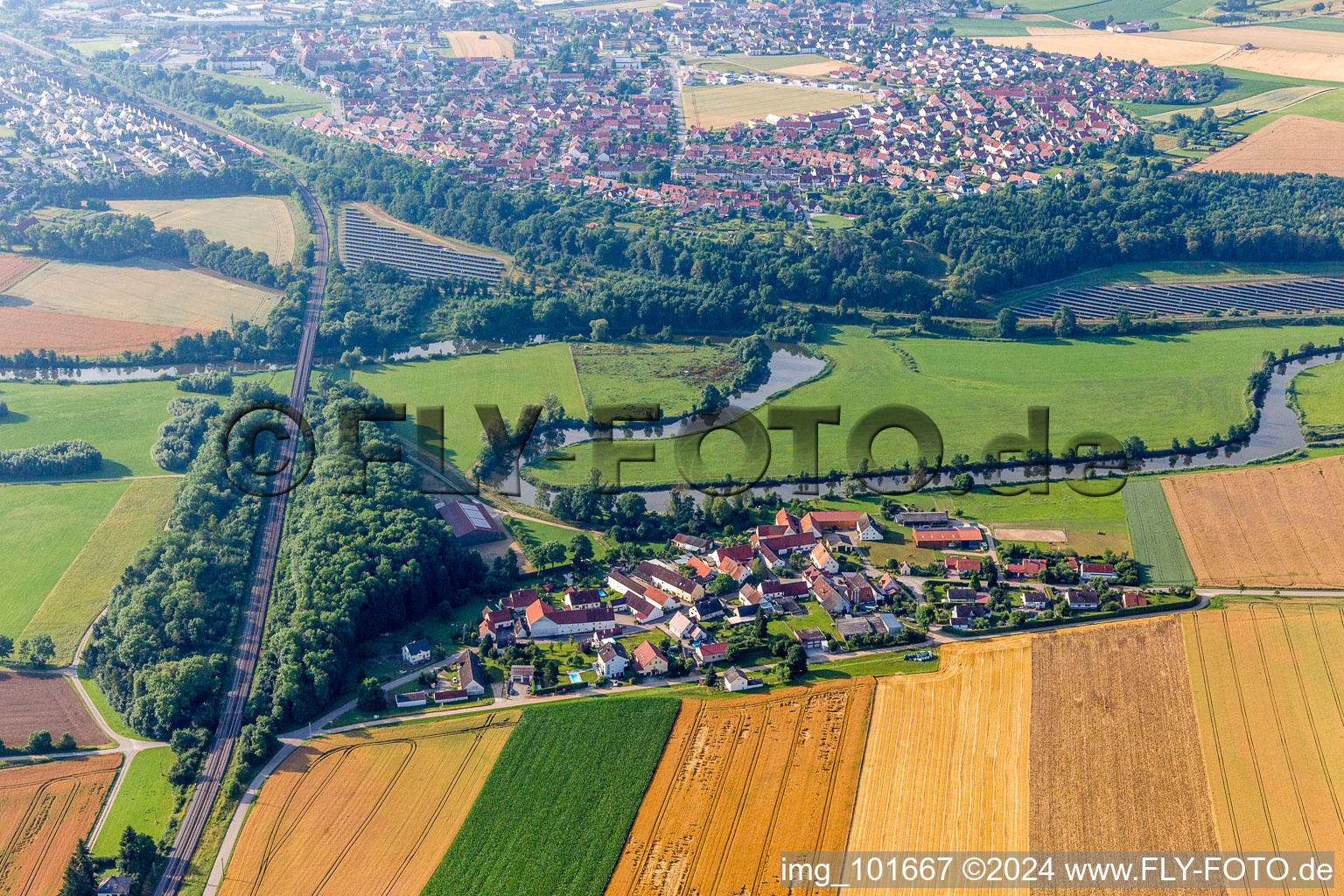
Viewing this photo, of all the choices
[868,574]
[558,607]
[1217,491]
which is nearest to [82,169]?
[558,607]

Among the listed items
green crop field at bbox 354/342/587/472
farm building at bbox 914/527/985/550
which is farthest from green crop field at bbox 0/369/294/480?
farm building at bbox 914/527/985/550

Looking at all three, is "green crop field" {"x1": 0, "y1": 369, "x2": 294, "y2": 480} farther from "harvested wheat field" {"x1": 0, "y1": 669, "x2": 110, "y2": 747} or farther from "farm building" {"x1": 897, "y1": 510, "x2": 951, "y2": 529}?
"farm building" {"x1": 897, "y1": 510, "x2": 951, "y2": 529}

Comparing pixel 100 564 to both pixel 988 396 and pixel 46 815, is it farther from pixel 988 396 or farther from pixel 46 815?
pixel 988 396

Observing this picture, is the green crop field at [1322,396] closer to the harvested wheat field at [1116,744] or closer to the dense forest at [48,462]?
the harvested wheat field at [1116,744]

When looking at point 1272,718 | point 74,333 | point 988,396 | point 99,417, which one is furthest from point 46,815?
point 988,396

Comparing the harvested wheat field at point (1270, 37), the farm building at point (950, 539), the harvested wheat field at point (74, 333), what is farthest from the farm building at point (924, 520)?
the harvested wheat field at point (1270, 37)

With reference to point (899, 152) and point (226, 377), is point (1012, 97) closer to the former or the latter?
point (899, 152)
